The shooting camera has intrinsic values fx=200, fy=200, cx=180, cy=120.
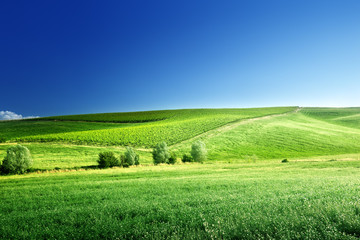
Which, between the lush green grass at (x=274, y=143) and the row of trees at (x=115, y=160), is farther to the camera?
the lush green grass at (x=274, y=143)

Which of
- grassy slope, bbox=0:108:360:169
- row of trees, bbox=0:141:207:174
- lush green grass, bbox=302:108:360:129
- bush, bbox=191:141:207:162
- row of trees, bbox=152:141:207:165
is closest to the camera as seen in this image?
row of trees, bbox=0:141:207:174

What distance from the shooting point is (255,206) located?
23.0ft

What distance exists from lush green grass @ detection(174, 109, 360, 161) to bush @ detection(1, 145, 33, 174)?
38199mm

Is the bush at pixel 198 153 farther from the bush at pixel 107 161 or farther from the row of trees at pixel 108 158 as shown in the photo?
the bush at pixel 107 161

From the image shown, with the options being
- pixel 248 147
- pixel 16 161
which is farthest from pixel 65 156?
pixel 248 147

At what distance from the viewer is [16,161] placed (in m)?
33.1

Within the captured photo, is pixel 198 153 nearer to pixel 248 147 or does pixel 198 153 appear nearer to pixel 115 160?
pixel 115 160

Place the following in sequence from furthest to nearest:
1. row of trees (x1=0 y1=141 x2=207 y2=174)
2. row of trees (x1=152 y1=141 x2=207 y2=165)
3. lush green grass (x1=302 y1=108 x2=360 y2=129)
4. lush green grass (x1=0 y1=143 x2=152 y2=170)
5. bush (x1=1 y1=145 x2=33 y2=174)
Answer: lush green grass (x1=302 y1=108 x2=360 y2=129) < row of trees (x1=152 y1=141 x2=207 y2=165) < lush green grass (x1=0 y1=143 x2=152 y2=170) < row of trees (x1=0 y1=141 x2=207 y2=174) < bush (x1=1 y1=145 x2=33 y2=174)

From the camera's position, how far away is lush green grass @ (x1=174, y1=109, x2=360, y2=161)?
59.3 metres

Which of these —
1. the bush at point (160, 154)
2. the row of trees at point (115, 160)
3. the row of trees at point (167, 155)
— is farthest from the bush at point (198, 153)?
the row of trees at point (115, 160)

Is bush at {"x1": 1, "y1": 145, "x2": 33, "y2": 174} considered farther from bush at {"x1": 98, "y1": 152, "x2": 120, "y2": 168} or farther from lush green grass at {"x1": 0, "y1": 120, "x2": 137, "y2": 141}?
lush green grass at {"x1": 0, "y1": 120, "x2": 137, "y2": 141}

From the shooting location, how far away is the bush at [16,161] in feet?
107

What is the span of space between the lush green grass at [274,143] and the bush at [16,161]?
3820 centimetres

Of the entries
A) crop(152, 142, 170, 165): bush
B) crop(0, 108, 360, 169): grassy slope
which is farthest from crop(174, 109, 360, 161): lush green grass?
crop(152, 142, 170, 165): bush
